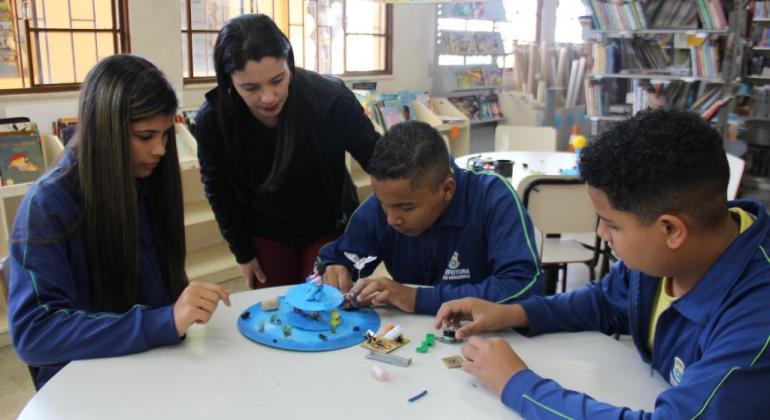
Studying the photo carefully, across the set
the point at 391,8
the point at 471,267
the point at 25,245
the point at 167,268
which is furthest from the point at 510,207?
the point at 391,8

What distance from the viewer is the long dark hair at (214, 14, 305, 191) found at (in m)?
1.67

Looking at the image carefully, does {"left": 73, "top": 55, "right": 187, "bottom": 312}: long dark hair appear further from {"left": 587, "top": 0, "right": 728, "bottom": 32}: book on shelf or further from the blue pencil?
{"left": 587, "top": 0, "right": 728, "bottom": 32}: book on shelf

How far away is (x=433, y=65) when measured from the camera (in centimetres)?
555

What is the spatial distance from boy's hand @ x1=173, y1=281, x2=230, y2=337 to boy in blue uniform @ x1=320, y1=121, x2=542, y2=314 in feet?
1.07

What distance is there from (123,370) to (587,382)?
0.84m

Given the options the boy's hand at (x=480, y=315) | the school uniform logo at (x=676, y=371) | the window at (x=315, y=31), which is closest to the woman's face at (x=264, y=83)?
the boy's hand at (x=480, y=315)

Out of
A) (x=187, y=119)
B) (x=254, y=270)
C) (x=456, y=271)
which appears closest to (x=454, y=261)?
(x=456, y=271)

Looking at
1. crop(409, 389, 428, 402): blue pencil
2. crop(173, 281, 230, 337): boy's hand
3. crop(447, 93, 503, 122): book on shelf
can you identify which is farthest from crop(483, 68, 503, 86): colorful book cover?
crop(409, 389, 428, 402): blue pencil

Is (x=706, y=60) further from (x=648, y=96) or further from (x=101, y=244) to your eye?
(x=101, y=244)

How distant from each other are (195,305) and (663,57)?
5.34 metres

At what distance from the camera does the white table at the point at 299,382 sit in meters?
1.05

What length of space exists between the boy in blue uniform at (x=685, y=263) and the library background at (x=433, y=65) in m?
2.25

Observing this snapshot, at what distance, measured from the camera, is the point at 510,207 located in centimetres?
158

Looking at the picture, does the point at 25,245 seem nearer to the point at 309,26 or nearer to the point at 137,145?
the point at 137,145
